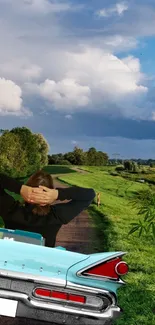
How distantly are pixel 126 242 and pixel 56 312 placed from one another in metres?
9.02

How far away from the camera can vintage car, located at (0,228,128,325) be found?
3875 mm

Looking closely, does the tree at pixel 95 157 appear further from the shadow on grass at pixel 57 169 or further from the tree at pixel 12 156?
the tree at pixel 12 156

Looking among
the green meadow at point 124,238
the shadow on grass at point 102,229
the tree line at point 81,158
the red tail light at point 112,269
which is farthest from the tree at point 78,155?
the red tail light at point 112,269

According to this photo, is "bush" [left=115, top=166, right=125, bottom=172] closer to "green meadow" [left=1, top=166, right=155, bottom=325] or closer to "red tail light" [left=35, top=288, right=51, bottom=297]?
"green meadow" [left=1, top=166, right=155, bottom=325]

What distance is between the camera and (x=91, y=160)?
58.9 ft

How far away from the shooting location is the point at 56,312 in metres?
3.91

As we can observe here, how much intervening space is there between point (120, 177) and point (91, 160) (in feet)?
3.69

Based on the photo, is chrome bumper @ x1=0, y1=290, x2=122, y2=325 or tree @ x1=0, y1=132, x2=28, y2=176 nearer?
chrome bumper @ x1=0, y1=290, x2=122, y2=325

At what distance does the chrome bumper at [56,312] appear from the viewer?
3869 millimetres

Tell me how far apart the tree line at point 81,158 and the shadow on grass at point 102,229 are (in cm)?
139

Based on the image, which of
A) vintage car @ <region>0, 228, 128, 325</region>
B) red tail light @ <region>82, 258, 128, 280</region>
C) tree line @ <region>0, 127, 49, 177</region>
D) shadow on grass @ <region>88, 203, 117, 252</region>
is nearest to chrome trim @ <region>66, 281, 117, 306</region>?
vintage car @ <region>0, 228, 128, 325</region>

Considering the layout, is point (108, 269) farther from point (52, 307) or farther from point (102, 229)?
point (102, 229)

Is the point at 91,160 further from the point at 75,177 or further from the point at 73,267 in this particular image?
the point at 73,267

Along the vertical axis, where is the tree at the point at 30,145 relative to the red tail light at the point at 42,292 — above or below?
above
